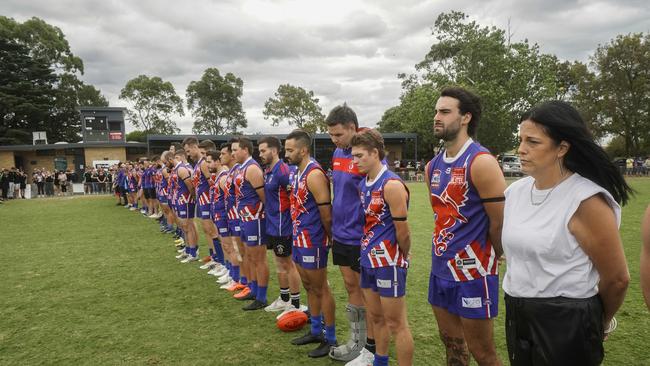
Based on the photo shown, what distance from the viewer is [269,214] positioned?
518 centimetres

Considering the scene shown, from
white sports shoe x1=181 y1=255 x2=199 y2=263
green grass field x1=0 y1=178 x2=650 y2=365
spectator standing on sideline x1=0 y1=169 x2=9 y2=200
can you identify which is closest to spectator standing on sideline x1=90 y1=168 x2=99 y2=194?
spectator standing on sideline x1=0 y1=169 x2=9 y2=200

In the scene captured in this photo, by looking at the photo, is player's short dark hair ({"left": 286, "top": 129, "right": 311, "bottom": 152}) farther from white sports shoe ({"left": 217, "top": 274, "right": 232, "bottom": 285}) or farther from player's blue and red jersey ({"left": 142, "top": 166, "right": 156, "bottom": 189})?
player's blue and red jersey ({"left": 142, "top": 166, "right": 156, "bottom": 189})

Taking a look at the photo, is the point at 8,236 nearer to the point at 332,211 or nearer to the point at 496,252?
the point at 332,211

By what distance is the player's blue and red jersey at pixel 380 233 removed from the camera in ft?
10.9

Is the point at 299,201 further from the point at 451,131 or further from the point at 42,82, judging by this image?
the point at 42,82

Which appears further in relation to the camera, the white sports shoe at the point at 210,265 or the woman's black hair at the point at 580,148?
the white sports shoe at the point at 210,265

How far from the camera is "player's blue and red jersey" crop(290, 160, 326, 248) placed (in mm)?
4340

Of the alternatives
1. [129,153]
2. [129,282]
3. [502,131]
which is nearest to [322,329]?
[129,282]

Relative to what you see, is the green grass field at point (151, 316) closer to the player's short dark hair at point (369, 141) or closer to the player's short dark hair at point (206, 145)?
the player's short dark hair at point (369, 141)

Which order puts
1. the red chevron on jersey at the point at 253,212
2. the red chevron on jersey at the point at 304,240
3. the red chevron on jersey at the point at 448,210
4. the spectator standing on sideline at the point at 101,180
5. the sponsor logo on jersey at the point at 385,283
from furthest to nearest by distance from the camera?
the spectator standing on sideline at the point at 101,180 → the red chevron on jersey at the point at 253,212 → the red chevron on jersey at the point at 304,240 → the sponsor logo on jersey at the point at 385,283 → the red chevron on jersey at the point at 448,210

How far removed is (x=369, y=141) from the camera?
3.43 m

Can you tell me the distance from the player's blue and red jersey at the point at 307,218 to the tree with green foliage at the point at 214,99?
57449 millimetres

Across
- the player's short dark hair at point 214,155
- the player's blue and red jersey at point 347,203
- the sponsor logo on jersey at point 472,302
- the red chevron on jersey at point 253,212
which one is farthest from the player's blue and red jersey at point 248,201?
the sponsor logo on jersey at point 472,302

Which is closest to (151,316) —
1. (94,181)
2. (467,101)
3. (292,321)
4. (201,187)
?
(292,321)
